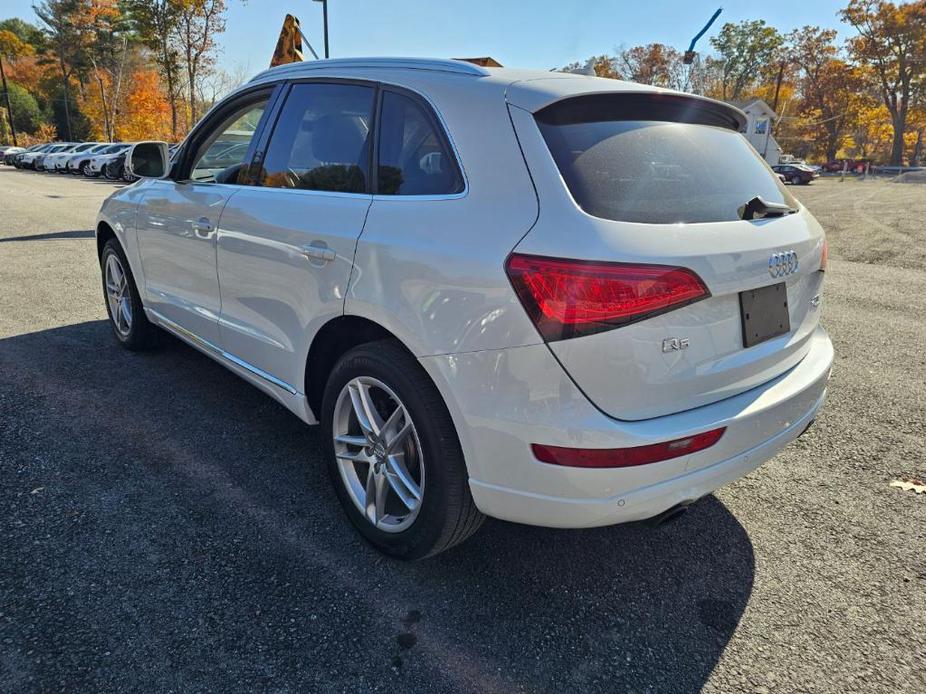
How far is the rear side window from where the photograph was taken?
220 cm

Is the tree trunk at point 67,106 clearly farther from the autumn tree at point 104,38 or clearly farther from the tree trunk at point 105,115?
the tree trunk at point 105,115

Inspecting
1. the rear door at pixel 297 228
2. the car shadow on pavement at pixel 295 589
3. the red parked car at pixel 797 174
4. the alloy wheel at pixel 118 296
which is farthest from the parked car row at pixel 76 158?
the red parked car at pixel 797 174

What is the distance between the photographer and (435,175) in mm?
2227

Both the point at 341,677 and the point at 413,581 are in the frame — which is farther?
the point at 413,581

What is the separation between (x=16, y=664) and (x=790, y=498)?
3.05 m

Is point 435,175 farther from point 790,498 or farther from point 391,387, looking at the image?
point 790,498

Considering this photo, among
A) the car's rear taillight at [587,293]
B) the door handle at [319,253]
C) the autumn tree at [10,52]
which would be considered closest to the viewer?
the car's rear taillight at [587,293]

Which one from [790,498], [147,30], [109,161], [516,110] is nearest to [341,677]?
[516,110]

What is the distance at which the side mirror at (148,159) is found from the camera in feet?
13.1

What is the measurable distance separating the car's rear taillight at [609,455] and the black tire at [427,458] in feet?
1.14

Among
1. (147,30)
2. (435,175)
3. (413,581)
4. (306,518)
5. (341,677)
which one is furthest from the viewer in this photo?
(147,30)

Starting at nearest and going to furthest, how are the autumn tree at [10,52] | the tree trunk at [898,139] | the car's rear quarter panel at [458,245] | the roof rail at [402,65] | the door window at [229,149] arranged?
the car's rear quarter panel at [458,245], the roof rail at [402,65], the door window at [229,149], the autumn tree at [10,52], the tree trunk at [898,139]

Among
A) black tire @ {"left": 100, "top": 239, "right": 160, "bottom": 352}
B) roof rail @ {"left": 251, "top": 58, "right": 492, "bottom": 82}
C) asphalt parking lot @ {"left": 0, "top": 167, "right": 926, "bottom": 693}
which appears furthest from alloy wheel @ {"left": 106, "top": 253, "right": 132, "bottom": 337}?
roof rail @ {"left": 251, "top": 58, "right": 492, "bottom": 82}

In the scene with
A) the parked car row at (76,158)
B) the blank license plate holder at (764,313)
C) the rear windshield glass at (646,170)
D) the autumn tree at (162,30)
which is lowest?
the blank license plate holder at (764,313)
